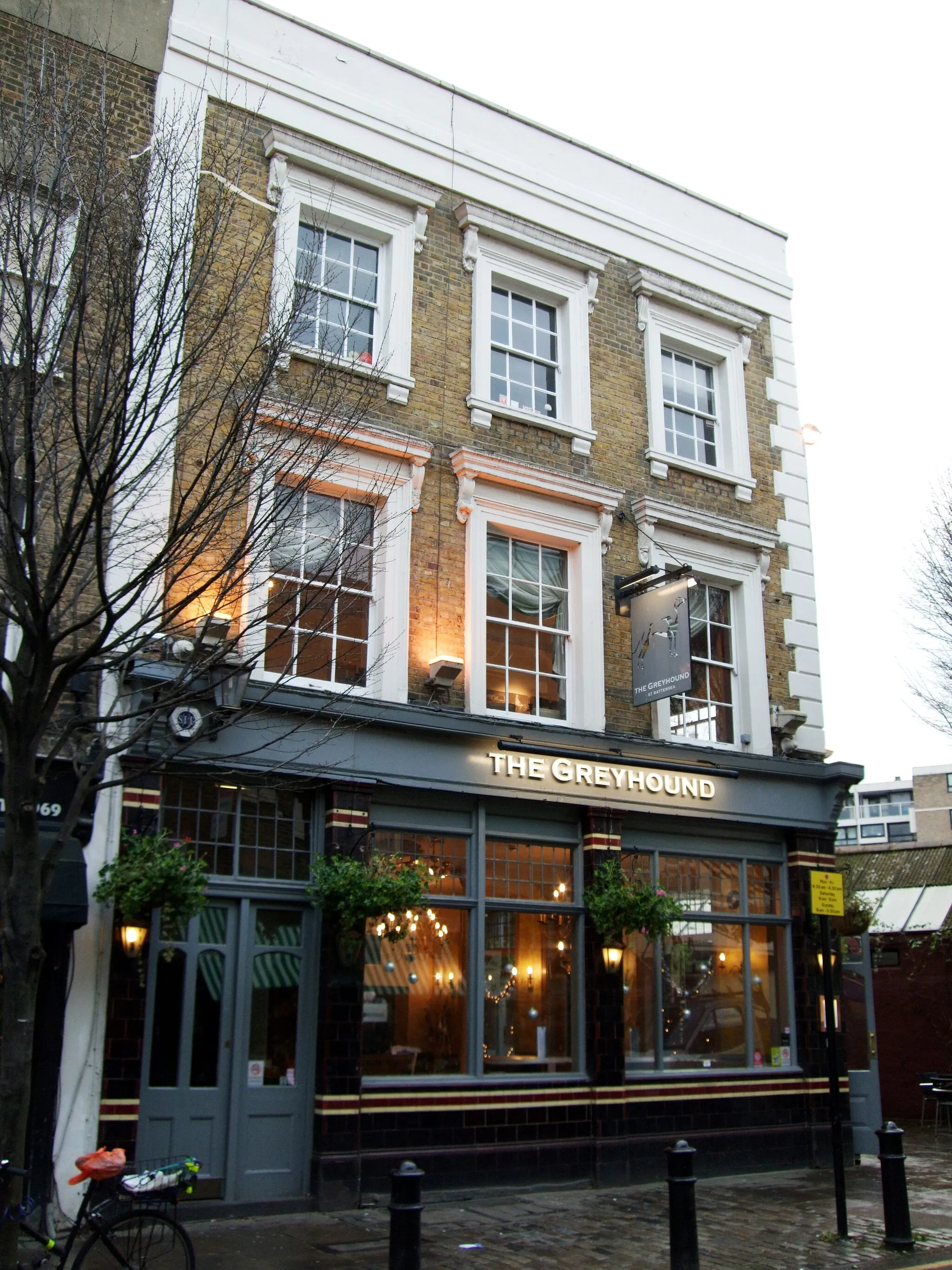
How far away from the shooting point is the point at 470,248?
46.6ft

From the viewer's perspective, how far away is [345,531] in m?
9.21

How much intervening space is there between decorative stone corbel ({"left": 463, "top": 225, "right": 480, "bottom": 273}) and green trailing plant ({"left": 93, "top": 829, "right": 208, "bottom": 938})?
777cm

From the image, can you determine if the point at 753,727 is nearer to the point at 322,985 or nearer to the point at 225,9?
the point at 322,985

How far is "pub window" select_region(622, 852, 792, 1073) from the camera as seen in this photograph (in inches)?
529

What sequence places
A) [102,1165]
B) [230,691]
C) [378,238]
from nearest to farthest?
[102,1165] < [230,691] < [378,238]

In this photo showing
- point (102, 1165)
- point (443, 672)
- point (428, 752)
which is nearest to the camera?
point (102, 1165)

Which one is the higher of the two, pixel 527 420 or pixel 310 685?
pixel 527 420

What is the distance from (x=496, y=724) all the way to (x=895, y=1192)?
5.63 meters

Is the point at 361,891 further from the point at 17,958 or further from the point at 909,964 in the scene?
the point at 909,964

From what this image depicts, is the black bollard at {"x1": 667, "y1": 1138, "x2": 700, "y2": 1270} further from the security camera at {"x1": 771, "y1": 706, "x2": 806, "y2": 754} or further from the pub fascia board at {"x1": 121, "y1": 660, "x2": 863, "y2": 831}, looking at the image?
the security camera at {"x1": 771, "y1": 706, "x2": 806, "y2": 754}

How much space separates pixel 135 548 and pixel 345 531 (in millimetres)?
2771

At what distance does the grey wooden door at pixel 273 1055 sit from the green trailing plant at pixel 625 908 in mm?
3173

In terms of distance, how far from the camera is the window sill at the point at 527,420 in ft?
45.1

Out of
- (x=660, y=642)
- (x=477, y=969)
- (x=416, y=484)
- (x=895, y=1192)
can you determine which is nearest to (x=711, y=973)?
(x=477, y=969)
